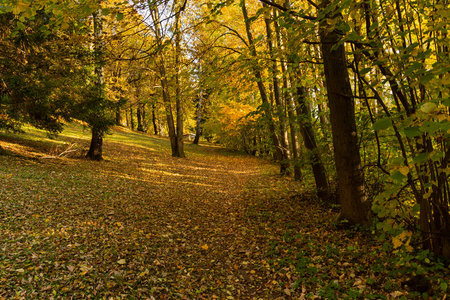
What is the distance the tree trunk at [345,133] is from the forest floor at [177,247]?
49 centimetres

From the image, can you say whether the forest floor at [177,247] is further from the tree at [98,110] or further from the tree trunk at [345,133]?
the tree at [98,110]

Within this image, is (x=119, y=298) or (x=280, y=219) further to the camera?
(x=280, y=219)

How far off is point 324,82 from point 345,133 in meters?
2.83

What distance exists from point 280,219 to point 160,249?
2764 millimetres

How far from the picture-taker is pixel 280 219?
20.8 ft

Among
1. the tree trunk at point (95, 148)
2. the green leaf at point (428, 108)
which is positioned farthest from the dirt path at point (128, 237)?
the green leaf at point (428, 108)

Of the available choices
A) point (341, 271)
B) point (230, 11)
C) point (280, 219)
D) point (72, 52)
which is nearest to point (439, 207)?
point (341, 271)

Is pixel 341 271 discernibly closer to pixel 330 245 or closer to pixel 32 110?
pixel 330 245

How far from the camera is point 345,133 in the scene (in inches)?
181

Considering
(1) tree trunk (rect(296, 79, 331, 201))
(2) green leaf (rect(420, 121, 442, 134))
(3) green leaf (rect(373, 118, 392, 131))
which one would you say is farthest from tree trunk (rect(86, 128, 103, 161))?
(2) green leaf (rect(420, 121, 442, 134))

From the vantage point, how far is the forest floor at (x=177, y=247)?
3.59 m

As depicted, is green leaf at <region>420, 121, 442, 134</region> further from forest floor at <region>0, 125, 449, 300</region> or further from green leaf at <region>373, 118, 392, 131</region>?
forest floor at <region>0, 125, 449, 300</region>

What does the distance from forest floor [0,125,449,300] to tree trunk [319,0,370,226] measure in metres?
0.49

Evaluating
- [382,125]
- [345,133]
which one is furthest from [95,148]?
[382,125]
